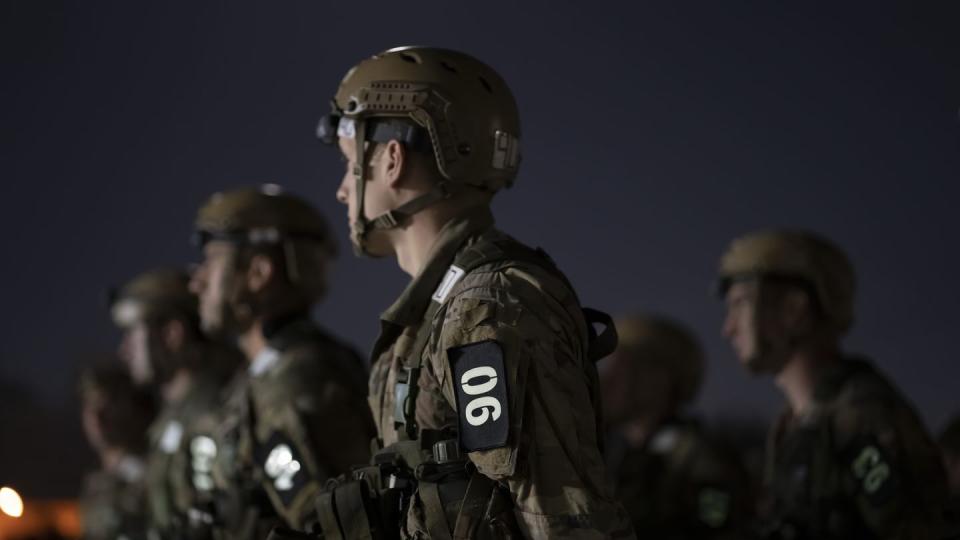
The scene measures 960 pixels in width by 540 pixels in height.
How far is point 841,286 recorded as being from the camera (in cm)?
642

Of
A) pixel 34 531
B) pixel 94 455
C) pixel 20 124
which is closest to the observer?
pixel 34 531

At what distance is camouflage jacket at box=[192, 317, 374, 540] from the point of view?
5.06 m

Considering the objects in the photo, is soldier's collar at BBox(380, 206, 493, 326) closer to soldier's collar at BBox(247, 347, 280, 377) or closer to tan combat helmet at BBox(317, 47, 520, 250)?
tan combat helmet at BBox(317, 47, 520, 250)

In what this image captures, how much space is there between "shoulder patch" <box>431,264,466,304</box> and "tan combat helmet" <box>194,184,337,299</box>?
2.58m

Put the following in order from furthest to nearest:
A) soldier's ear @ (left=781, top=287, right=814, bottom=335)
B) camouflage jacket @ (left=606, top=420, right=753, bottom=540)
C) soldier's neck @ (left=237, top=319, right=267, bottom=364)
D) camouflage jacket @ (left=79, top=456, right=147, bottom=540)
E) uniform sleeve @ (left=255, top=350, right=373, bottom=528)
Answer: camouflage jacket @ (left=79, top=456, right=147, bottom=540) < camouflage jacket @ (left=606, top=420, right=753, bottom=540) < soldier's ear @ (left=781, top=287, right=814, bottom=335) < soldier's neck @ (left=237, top=319, right=267, bottom=364) < uniform sleeve @ (left=255, top=350, right=373, bottom=528)

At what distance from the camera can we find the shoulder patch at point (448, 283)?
345 centimetres

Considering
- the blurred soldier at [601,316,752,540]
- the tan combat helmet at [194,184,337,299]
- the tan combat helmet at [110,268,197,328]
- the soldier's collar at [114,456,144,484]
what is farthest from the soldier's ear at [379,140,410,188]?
the soldier's collar at [114,456,144,484]

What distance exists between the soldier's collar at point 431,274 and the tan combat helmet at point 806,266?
3155 millimetres

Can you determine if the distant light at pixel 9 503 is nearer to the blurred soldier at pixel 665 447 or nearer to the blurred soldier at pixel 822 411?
the blurred soldier at pixel 822 411

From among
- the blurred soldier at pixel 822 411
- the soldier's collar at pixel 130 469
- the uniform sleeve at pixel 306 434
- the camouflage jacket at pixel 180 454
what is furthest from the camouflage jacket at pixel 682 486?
the soldier's collar at pixel 130 469

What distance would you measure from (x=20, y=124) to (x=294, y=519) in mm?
7196

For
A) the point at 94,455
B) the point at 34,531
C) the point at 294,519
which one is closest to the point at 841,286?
the point at 294,519

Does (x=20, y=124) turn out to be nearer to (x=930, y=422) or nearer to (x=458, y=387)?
(x=930, y=422)

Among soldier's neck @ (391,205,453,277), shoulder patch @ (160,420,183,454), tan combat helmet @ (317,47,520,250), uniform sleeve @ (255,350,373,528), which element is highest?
tan combat helmet @ (317,47,520,250)
